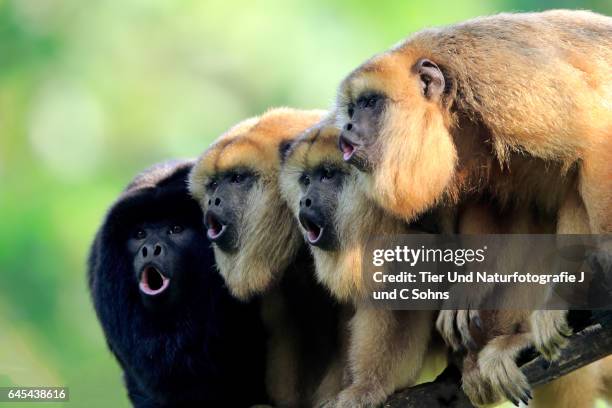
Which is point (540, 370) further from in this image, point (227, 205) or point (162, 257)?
point (162, 257)

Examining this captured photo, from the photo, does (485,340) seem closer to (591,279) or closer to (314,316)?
(591,279)

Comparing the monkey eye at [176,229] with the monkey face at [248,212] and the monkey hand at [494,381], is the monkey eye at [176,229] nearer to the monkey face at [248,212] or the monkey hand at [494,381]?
the monkey face at [248,212]

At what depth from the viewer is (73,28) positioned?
11.8 meters

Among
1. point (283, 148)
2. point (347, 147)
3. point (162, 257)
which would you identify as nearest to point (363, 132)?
point (347, 147)

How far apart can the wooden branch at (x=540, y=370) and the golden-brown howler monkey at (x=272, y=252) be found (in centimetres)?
51

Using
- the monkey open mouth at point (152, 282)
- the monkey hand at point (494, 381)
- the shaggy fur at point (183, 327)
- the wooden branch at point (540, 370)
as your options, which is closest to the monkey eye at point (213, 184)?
the shaggy fur at point (183, 327)

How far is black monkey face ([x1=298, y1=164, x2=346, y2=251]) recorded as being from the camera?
389 centimetres

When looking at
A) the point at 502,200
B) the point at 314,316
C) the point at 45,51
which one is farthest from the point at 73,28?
the point at 502,200

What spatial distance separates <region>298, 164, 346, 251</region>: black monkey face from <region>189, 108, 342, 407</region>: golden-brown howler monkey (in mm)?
334

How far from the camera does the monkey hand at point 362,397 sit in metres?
3.94

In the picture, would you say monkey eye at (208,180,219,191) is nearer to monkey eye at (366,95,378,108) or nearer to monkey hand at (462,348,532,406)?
monkey eye at (366,95,378,108)

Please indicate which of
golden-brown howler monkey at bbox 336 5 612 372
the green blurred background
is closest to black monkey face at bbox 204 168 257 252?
golden-brown howler monkey at bbox 336 5 612 372

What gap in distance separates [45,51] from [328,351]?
25.6 ft

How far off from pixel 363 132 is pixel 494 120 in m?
0.46
